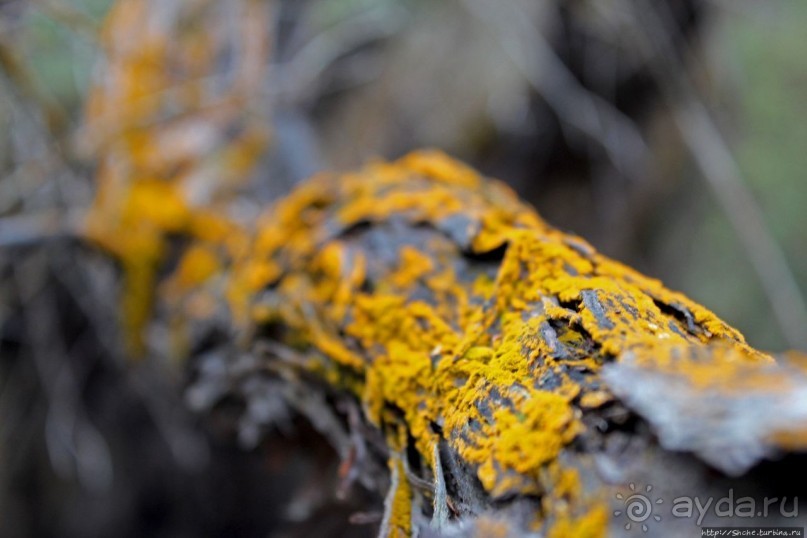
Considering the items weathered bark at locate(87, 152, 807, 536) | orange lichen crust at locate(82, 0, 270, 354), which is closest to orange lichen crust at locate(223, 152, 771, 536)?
weathered bark at locate(87, 152, 807, 536)

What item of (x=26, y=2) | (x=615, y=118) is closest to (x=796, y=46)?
(x=615, y=118)

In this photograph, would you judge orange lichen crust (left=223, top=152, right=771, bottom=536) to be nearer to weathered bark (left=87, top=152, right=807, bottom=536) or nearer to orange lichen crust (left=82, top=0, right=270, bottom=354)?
weathered bark (left=87, top=152, right=807, bottom=536)

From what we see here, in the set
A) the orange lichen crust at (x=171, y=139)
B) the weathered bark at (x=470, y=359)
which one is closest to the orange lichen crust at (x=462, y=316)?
the weathered bark at (x=470, y=359)

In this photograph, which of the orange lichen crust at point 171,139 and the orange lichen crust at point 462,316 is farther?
the orange lichen crust at point 171,139

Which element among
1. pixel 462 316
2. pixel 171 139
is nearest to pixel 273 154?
pixel 171 139

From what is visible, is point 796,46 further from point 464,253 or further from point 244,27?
point 464,253

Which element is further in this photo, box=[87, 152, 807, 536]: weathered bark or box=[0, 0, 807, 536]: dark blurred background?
box=[0, 0, 807, 536]: dark blurred background

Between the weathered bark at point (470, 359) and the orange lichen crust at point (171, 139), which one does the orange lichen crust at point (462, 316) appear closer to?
the weathered bark at point (470, 359)
